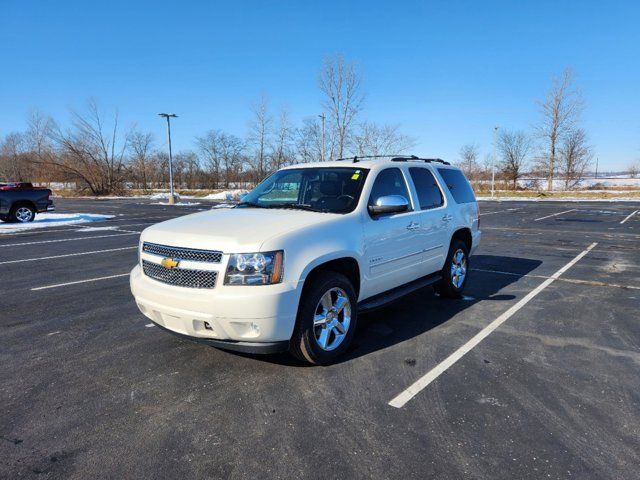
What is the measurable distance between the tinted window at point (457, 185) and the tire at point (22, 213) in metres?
17.4

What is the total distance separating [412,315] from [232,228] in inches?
108

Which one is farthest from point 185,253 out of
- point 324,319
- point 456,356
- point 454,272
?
point 454,272

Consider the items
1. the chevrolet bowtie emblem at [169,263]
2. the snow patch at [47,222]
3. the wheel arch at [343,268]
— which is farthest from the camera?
the snow patch at [47,222]

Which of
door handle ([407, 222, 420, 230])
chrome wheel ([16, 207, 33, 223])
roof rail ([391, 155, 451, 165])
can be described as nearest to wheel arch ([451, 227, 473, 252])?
roof rail ([391, 155, 451, 165])

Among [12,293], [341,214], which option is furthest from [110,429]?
[12,293]

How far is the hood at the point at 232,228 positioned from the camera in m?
3.25

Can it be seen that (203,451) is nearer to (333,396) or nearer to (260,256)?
(333,396)

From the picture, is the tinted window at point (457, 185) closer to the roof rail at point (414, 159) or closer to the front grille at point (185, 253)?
the roof rail at point (414, 159)

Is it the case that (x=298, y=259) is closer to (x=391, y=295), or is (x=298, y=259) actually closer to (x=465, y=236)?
(x=391, y=295)

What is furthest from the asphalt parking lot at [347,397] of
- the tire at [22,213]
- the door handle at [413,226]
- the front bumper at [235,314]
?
the tire at [22,213]

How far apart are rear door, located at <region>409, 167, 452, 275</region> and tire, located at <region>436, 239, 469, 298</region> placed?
20 cm

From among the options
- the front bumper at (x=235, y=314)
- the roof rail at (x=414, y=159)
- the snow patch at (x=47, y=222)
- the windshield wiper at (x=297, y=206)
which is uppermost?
the roof rail at (x=414, y=159)

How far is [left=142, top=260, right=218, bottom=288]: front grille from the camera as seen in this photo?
329 centimetres

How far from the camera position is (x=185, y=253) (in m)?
3.43
